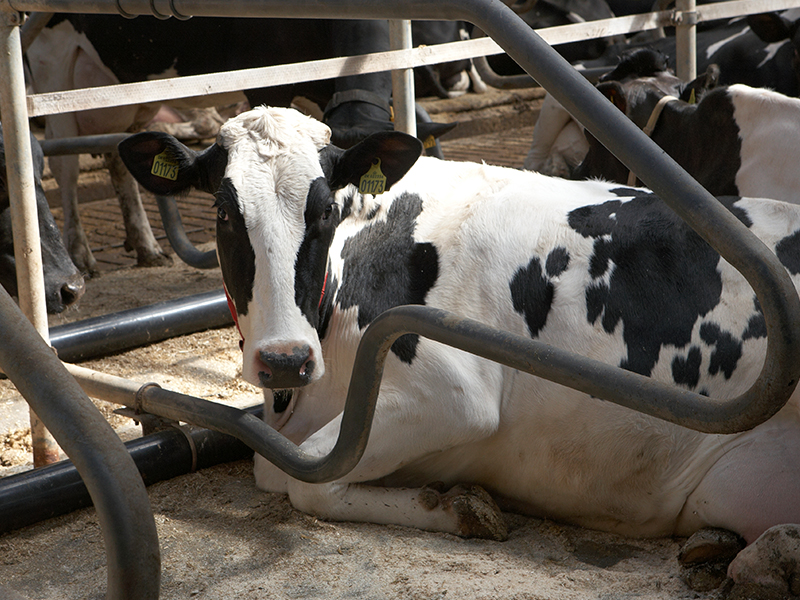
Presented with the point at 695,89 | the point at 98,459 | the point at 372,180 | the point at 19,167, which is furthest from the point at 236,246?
the point at 695,89

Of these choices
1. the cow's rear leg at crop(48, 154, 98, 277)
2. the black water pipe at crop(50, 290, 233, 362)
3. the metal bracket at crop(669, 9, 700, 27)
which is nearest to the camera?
the black water pipe at crop(50, 290, 233, 362)

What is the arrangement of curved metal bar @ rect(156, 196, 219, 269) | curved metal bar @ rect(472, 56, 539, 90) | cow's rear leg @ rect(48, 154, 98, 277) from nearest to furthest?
curved metal bar @ rect(156, 196, 219, 269) < cow's rear leg @ rect(48, 154, 98, 277) < curved metal bar @ rect(472, 56, 539, 90)

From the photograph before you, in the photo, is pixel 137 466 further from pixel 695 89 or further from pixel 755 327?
pixel 695 89

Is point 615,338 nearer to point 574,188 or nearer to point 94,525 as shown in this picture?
point 574,188

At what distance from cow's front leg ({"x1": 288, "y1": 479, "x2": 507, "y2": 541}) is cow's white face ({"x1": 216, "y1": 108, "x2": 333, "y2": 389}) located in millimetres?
401

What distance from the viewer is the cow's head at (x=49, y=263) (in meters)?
3.32

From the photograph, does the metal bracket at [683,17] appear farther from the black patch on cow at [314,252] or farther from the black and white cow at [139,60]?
the black patch on cow at [314,252]

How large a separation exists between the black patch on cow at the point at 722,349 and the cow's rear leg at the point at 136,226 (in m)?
4.35

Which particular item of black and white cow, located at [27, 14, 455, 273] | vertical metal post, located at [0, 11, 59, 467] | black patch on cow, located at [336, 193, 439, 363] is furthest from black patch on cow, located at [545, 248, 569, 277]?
black and white cow, located at [27, 14, 455, 273]

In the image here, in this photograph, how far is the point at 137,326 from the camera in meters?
4.00

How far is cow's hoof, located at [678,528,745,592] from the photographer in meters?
2.09

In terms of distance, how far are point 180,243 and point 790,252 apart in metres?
2.64

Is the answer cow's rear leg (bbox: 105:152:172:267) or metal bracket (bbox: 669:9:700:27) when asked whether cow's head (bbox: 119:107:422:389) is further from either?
cow's rear leg (bbox: 105:152:172:267)

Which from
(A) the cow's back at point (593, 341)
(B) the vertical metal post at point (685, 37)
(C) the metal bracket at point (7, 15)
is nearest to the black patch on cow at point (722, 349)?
(A) the cow's back at point (593, 341)
